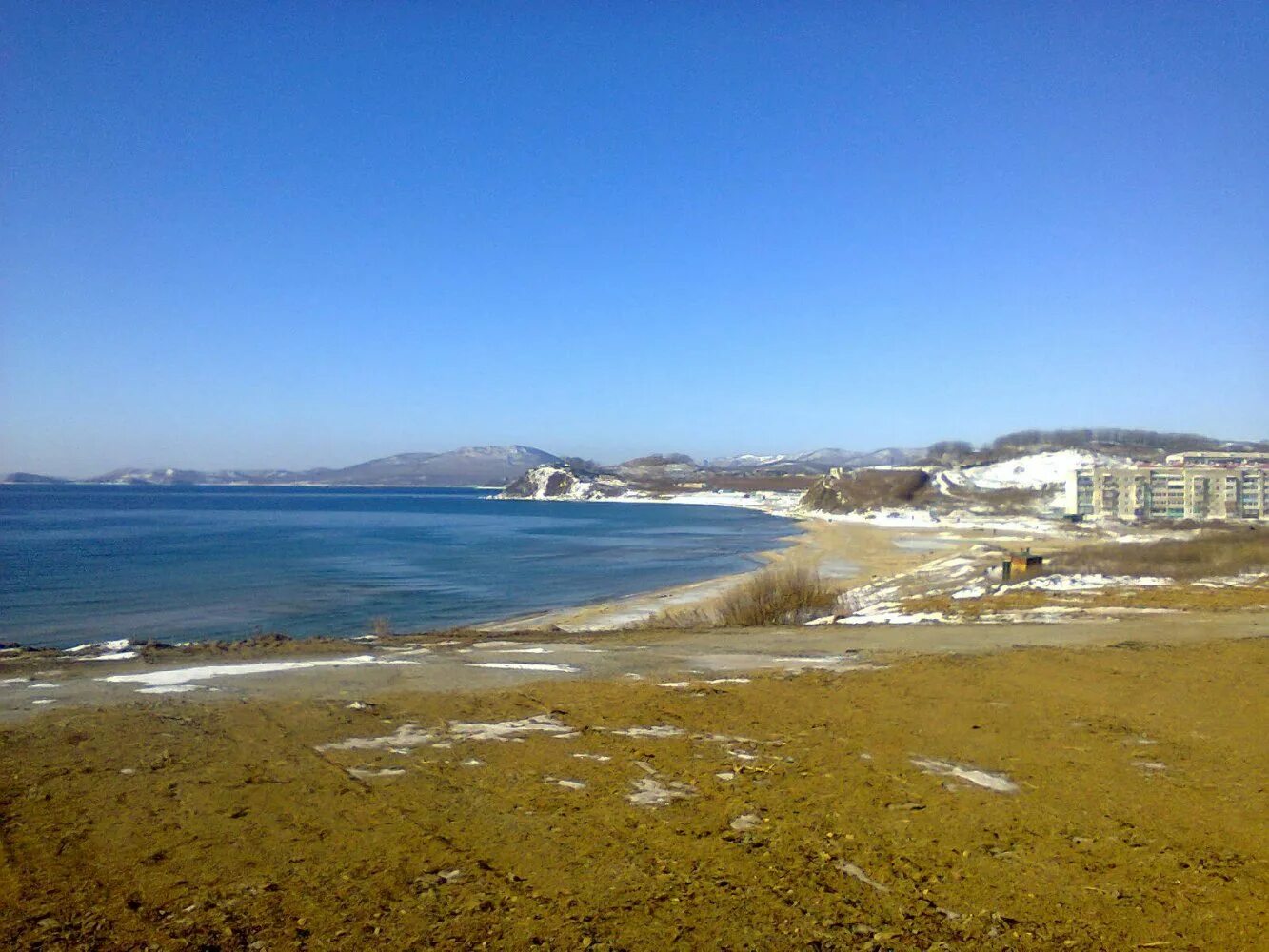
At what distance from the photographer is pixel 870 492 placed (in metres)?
128

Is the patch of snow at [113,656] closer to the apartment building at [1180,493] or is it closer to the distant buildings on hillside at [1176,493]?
the distant buildings on hillside at [1176,493]

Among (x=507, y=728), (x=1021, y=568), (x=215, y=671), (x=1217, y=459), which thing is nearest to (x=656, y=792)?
(x=507, y=728)

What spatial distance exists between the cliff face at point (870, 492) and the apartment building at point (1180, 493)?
93.2 ft

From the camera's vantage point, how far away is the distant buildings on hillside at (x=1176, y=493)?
7769 cm

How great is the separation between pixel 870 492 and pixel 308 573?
9631 centimetres

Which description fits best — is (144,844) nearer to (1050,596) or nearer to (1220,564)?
(1050,596)

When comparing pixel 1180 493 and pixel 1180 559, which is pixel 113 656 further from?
pixel 1180 493

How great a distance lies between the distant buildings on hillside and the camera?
255ft

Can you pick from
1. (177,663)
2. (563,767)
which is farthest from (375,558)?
(563,767)

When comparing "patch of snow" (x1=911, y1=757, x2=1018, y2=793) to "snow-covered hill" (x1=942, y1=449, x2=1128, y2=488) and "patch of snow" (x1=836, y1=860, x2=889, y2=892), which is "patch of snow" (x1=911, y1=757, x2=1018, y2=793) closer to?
"patch of snow" (x1=836, y1=860, x2=889, y2=892)

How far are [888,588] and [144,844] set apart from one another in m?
30.1

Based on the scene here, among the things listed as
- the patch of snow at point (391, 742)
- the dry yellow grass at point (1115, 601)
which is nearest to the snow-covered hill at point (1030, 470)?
the dry yellow grass at point (1115, 601)

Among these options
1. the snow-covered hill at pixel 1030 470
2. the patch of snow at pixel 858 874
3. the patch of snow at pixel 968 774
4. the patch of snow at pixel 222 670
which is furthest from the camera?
the snow-covered hill at pixel 1030 470

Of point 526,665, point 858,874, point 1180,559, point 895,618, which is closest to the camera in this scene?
point 858,874
